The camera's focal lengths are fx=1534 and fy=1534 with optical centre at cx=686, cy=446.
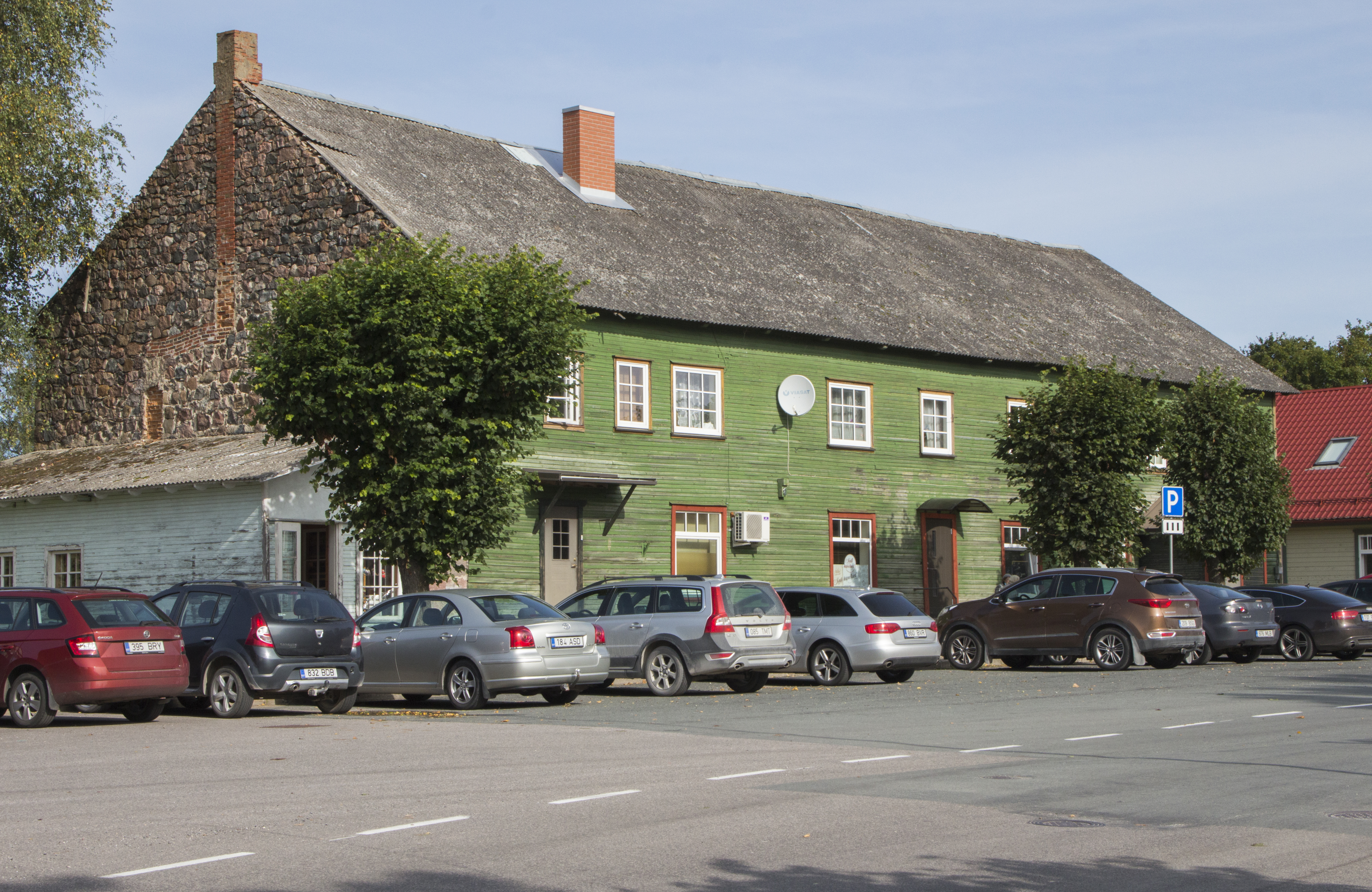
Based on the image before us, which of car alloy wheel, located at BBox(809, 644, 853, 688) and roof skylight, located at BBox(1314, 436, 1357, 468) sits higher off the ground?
roof skylight, located at BBox(1314, 436, 1357, 468)

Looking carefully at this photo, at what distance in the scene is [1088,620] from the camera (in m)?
24.2

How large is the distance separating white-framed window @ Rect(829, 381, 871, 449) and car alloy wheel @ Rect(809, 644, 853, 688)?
11.7m

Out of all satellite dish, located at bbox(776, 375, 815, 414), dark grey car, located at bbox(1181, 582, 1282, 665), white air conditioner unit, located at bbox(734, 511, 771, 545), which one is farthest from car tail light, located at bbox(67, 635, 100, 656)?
satellite dish, located at bbox(776, 375, 815, 414)

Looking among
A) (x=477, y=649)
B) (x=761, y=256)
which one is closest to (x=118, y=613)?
(x=477, y=649)

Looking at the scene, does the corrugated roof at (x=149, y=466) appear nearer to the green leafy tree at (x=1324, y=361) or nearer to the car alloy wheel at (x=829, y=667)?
the car alloy wheel at (x=829, y=667)

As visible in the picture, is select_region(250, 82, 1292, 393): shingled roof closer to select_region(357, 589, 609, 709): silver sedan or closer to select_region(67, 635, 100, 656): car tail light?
select_region(357, 589, 609, 709): silver sedan

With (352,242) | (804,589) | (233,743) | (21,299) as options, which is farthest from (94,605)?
(21,299)

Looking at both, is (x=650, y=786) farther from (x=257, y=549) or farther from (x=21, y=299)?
(x=21, y=299)

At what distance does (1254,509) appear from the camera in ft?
112

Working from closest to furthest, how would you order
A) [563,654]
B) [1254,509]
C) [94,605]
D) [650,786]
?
[650,786], [94,605], [563,654], [1254,509]

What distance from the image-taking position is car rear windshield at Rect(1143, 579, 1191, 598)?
23969 millimetres

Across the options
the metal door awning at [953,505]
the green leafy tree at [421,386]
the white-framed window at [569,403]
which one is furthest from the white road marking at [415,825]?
the metal door awning at [953,505]

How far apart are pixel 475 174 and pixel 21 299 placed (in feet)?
39.1

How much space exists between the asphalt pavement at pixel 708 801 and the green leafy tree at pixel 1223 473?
A: 56.1ft
